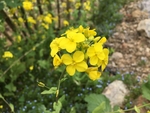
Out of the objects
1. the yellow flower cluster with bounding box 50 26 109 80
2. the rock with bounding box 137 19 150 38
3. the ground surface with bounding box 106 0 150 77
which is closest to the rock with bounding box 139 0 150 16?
the ground surface with bounding box 106 0 150 77

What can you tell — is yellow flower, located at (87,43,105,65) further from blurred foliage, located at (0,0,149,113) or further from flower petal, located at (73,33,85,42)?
blurred foliage, located at (0,0,149,113)

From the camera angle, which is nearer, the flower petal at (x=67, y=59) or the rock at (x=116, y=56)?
the flower petal at (x=67, y=59)

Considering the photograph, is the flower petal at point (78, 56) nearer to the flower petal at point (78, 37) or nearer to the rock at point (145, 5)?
the flower petal at point (78, 37)

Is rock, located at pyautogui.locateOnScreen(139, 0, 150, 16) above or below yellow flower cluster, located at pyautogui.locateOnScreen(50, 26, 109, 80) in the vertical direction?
below

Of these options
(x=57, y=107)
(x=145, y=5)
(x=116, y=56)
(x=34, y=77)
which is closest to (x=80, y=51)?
(x=57, y=107)

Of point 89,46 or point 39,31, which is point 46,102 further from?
point 89,46

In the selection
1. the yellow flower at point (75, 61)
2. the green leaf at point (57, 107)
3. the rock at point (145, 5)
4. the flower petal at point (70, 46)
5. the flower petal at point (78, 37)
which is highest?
the flower petal at point (78, 37)

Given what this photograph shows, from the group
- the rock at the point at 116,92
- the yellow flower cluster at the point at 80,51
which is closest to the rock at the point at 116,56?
the rock at the point at 116,92
